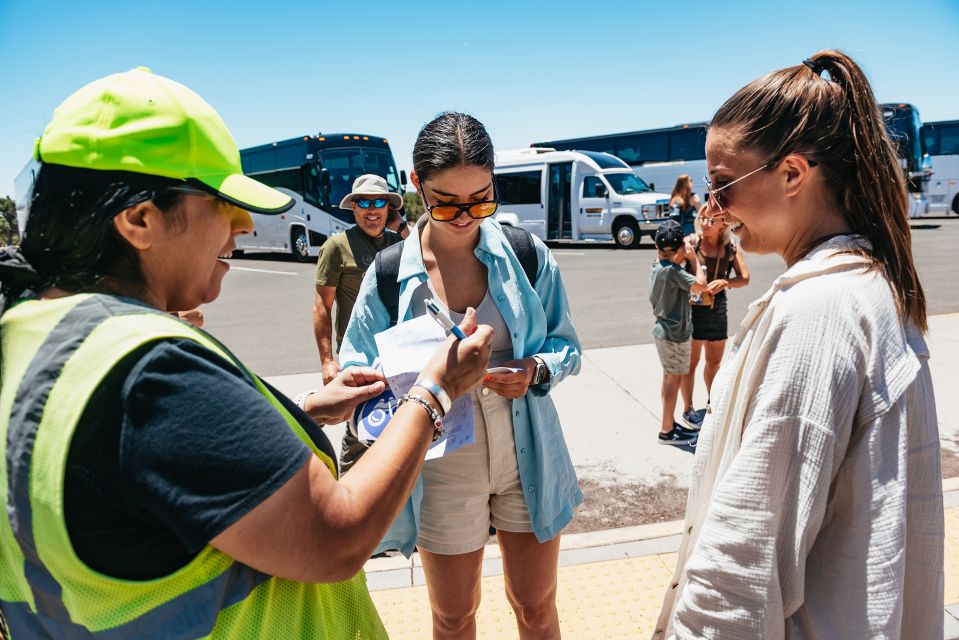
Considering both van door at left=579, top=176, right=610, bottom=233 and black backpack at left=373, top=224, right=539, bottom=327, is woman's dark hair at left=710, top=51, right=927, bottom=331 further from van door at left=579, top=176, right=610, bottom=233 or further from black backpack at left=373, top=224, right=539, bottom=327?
van door at left=579, top=176, right=610, bottom=233

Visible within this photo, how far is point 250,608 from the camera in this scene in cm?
105

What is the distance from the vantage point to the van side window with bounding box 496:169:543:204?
19.8 m

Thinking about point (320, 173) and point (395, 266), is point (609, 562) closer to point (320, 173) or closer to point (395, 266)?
point (395, 266)

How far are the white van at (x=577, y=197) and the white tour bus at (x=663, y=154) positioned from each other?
2686 mm

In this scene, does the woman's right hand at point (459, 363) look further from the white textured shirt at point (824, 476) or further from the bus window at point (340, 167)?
the bus window at point (340, 167)

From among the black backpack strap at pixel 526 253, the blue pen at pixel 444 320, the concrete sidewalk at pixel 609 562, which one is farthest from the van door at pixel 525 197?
the blue pen at pixel 444 320

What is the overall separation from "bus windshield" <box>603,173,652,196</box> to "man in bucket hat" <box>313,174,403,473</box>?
48.7 feet

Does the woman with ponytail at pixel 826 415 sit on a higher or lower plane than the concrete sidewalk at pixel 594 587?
higher

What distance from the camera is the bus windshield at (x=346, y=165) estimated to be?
1752cm

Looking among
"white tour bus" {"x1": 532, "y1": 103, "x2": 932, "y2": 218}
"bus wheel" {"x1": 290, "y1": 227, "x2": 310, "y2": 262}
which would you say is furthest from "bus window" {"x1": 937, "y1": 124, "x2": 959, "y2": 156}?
"bus wheel" {"x1": 290, "y1": 227, "x2": 310, "y2": 262}

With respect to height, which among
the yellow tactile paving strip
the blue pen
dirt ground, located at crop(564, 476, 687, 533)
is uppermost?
the blue pen

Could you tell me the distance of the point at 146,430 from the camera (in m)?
0.87

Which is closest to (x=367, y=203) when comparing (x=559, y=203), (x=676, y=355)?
(x=676, y=355)

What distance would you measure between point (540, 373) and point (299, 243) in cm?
1800
